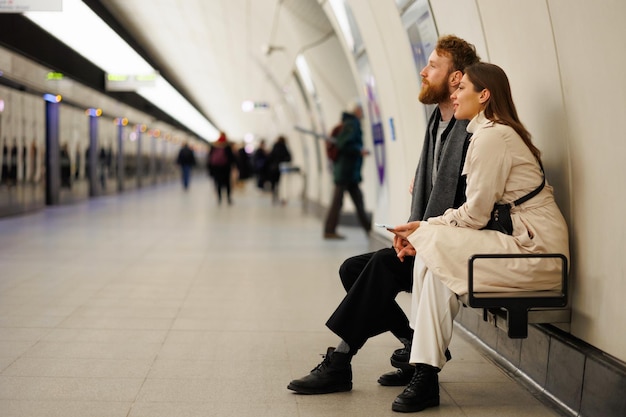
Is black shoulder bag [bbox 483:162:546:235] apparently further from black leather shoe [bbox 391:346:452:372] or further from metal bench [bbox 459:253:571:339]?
black leather shoe [bbox 391:346:452:372]

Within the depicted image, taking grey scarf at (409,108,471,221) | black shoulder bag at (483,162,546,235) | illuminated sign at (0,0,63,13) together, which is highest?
illuminated sign at (0,0,63,13)

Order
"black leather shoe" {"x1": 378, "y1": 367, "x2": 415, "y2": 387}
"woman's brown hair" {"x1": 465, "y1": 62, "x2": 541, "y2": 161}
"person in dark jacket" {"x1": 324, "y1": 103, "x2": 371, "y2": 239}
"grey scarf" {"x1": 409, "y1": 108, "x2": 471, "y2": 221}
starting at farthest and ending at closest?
"person in dark jacket" {"x1": 324, "y1": 103, "x2": 371, "y2": 239} < "black leather shoe" {"x1": 378, "y1": 367, "x2": 415, "y2": 387} < "grey scarf" {"x1": 409, "y1": 108, "x2": 471, "y2": 221} < "woman's brown hair" {"x1": 465, "y1": 62, "x2": 541, "y2": 161}

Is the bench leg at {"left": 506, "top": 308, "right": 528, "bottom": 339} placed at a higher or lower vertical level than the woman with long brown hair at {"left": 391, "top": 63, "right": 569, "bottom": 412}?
lower

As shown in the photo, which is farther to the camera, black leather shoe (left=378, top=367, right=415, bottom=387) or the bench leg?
black leather shoe (left=378, top=367, right=415, bottom=387)

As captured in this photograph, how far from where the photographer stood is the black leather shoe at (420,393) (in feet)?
11.8

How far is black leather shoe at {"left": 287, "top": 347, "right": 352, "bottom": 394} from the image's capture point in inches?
152

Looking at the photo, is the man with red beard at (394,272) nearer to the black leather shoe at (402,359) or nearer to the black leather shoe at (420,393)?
the black leather shoe at (402,359)

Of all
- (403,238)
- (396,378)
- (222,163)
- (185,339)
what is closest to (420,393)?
(396,378)

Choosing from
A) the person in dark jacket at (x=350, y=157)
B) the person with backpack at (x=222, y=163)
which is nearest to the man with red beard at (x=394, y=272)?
the person in dark jacket at (x=350, y=157)

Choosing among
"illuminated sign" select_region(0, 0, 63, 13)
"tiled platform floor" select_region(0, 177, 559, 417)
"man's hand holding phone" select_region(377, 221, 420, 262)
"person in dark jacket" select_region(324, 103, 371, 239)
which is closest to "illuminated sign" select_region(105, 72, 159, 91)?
"person in dark jacket" select_region(324, 103, 371, 239)

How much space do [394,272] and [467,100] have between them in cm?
85

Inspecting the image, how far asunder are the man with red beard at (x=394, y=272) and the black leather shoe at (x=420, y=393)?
33 centimetres

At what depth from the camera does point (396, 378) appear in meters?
4.05

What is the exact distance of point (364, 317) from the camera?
3822 millimetres
